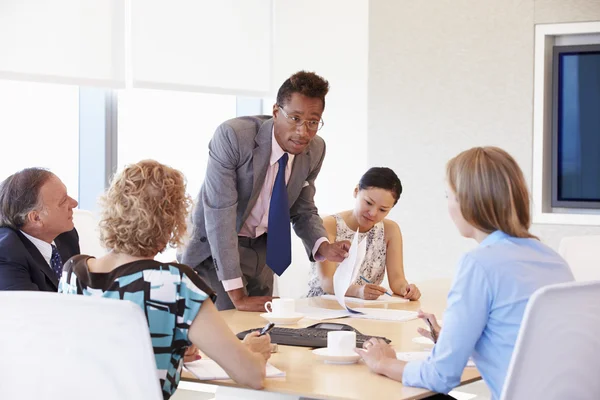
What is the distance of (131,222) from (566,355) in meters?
0.95

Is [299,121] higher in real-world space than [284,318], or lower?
higher

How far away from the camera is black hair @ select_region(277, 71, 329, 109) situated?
2.91 m

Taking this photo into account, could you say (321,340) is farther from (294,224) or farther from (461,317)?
(294,224)

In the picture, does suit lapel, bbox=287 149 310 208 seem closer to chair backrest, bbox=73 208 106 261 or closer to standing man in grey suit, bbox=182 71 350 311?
standing man in grey suit, bbox=182 71 350 311

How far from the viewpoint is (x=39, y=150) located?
16.5 feet

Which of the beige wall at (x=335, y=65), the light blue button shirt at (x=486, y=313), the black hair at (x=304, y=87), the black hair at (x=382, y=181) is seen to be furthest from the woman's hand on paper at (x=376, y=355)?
the beige wall at (x=335, y=65)

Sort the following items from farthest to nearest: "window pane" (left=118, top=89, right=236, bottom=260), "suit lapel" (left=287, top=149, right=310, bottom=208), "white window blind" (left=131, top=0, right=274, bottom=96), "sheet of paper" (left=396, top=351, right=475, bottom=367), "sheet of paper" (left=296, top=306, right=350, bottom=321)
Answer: "window pane" (left=118, top=89, right=236, bottom=260), "white window blind" (left=131, top=0, right=274, bottom=96), "suit lapel" (left=287, top=149, right=310, bottom=208), "sheet of paper" (left=296, top=306, right=350, bottom=321), "sheet of paper" (left=396, top=351, right=475, bottom=367)

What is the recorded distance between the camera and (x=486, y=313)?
1.86 m

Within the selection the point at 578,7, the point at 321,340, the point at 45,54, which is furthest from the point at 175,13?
the point at 321,340

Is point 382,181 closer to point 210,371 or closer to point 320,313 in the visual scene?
point 320,313

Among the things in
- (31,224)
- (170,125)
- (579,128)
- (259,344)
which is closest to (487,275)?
(259,344)

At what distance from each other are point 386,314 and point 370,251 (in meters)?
0.82

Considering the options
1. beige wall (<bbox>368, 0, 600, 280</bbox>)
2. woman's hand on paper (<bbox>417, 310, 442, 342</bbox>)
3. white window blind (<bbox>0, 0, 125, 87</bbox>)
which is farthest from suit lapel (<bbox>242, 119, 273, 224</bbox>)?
beige wall (<bbox>368, 0, 600, 280</bbox>)

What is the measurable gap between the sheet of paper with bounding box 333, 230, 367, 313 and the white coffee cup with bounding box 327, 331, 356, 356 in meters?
0.65
